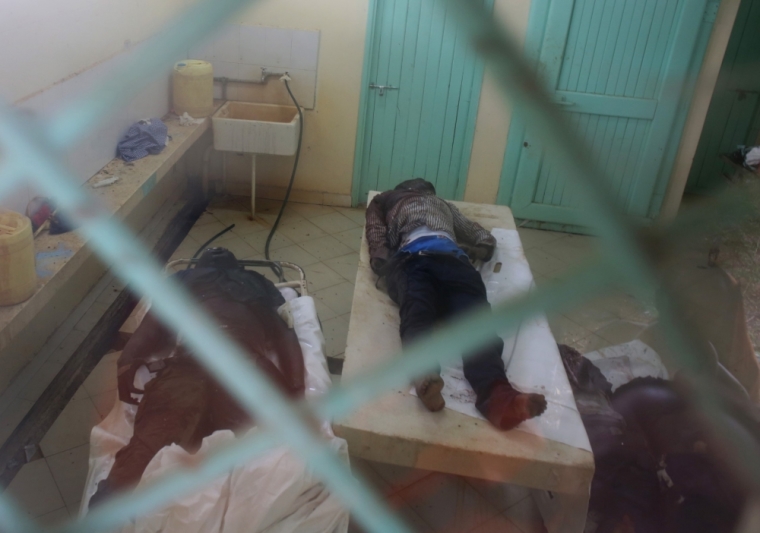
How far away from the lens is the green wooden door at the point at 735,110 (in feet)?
15.5

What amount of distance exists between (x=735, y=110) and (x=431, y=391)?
4.47 m

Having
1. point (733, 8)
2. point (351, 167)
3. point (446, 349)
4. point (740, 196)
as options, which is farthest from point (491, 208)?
point (740, 196)

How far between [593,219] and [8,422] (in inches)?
89.8

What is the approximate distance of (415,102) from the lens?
13.4ft

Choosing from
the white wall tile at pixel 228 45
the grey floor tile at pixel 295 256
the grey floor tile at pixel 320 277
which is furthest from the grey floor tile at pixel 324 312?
the white wall tile at pixel 228 45

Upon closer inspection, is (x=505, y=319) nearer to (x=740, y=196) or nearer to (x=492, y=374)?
(x=740, y=196)

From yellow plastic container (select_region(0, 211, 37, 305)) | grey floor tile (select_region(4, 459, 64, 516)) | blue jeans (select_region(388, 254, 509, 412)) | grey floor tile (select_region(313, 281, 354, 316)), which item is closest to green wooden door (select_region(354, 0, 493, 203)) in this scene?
grey floor tile (select_region(313, 281, 354, 316))

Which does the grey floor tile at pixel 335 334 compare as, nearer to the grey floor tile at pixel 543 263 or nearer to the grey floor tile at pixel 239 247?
the grey floor tile at pixel 239 247

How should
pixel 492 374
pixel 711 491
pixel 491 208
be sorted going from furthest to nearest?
pixel 491 208, pixel 492 374, pixel 711 491

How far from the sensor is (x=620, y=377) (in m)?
2.34

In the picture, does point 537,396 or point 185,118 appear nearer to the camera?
point 537,396

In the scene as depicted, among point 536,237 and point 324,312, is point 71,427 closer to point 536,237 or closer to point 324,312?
point 324,312

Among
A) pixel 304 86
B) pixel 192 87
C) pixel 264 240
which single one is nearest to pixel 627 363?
pixel 264 240

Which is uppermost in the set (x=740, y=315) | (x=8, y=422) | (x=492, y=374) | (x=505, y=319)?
(x=505, y=319)
